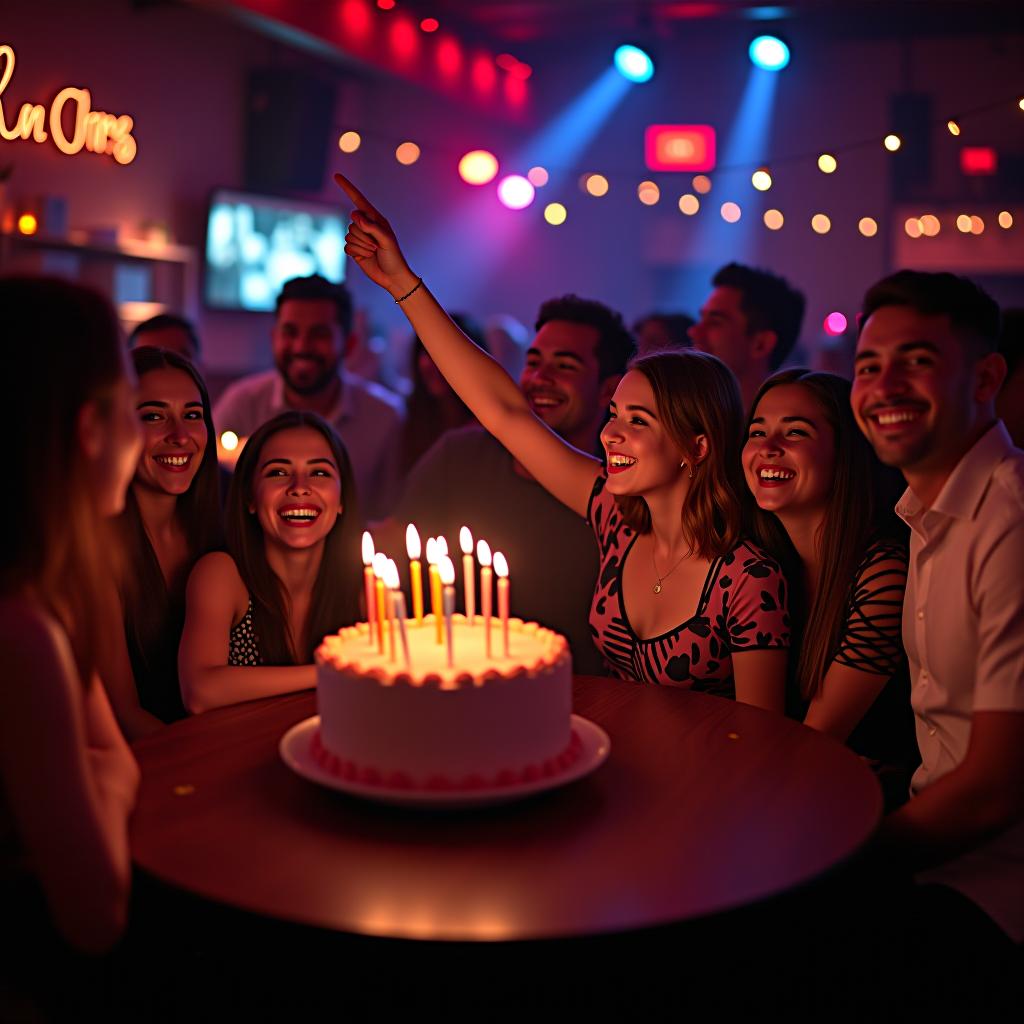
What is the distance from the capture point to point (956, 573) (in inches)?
78.1

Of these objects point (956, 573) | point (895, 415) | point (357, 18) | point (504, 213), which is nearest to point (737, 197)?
point (504, 213)

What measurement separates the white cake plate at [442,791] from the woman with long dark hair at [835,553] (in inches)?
28.7

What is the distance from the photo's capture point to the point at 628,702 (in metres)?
2.17

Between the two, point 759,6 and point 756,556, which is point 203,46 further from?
point 756,556

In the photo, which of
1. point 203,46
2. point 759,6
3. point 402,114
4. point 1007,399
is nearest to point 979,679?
point 1007,399

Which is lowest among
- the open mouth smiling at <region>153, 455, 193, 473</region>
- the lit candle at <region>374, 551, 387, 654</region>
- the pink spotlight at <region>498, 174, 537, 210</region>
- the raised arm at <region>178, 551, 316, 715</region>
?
the raised arm at <region>178, 551, 316, 715</region>

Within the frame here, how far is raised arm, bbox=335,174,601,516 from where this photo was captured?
105 inches

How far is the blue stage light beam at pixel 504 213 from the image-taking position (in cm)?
1041

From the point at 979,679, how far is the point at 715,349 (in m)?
2.91

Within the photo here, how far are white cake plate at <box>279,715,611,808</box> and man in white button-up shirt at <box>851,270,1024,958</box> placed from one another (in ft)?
1.70

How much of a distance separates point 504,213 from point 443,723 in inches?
382

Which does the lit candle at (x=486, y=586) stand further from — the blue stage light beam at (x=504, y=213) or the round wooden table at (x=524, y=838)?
the blue stage light beam at (x=504, y=213)

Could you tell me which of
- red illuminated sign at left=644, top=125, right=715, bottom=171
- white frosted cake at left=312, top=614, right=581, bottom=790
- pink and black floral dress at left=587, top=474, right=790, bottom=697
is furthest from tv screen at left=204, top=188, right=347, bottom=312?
white frosted cake at left=312, top=614, right=581, bottom=790

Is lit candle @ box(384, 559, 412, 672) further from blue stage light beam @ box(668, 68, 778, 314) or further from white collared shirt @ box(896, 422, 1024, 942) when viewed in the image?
blue stage light beam @ box(668, 68, 778, 314)
